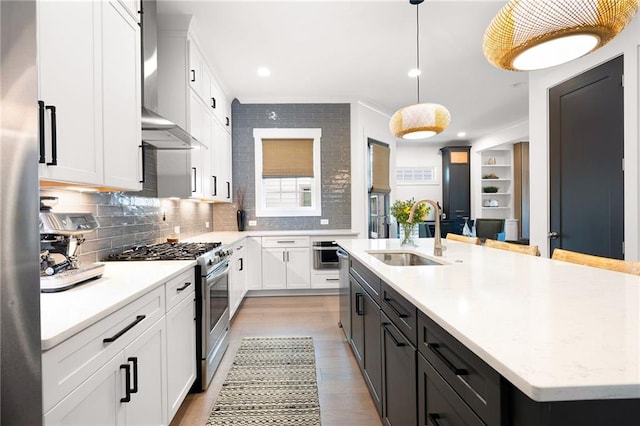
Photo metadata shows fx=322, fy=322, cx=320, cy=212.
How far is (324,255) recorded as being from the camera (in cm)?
456

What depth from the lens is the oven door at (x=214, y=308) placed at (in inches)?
87.4

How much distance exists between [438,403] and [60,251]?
1.69 m

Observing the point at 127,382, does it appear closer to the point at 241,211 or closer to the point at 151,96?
the point at 151,96

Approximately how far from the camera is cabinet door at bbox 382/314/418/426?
50.0 inches

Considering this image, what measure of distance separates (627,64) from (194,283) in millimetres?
3779

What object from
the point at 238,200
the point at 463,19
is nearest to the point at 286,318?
the point at 238,200

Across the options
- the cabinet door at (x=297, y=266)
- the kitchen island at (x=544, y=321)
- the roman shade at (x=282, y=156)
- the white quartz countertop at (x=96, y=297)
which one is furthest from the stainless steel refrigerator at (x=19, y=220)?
the roman shade at (x=282, y=156)

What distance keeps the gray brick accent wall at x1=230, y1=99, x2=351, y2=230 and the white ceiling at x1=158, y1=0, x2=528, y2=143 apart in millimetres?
173

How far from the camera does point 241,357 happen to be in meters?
2.72

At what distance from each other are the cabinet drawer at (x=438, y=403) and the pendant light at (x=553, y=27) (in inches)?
54.5

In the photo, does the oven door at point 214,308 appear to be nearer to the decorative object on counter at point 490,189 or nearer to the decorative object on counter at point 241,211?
the decorative object on counter at point 241,211

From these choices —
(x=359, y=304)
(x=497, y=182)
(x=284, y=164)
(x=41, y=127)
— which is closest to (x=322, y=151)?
(x=284, y=164)

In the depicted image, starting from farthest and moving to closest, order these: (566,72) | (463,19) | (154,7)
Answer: (566,72) → (463,19) → (154,7)

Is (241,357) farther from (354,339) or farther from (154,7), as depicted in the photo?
(154,7)
